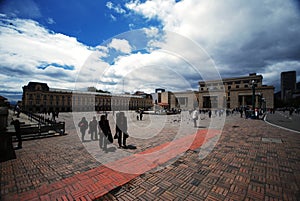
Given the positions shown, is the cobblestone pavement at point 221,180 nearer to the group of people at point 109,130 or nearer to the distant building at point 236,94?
the group of people at point 109,130

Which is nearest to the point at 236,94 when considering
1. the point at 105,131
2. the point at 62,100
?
the point at 105,131

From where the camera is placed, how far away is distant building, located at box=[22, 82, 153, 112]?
1941 inches

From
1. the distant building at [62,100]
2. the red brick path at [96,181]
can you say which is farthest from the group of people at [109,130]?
the distant building at [62,100]

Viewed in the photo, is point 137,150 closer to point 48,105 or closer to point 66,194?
point 66,194

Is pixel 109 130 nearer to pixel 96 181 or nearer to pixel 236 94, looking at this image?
pixel 96 181

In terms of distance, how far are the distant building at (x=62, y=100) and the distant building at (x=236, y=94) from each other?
46433mm

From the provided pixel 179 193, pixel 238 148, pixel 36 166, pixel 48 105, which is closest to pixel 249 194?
pixel 179 193

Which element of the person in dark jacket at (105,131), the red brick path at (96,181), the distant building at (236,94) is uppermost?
the distant building at (236,94)

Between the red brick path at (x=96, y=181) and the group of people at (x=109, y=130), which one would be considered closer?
the red brick path at (x=96, y=181)

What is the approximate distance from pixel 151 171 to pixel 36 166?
3.64 meters

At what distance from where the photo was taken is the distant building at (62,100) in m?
49.3

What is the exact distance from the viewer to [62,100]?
55.5m

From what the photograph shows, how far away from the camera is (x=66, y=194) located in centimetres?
290

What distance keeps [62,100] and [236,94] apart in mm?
84001
